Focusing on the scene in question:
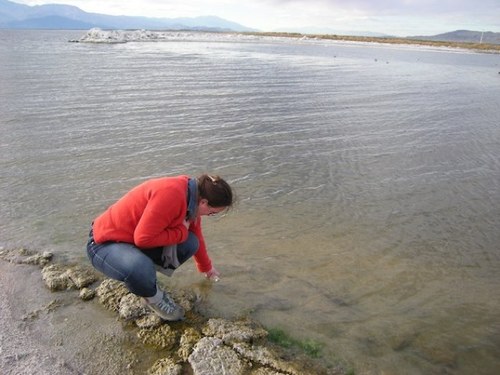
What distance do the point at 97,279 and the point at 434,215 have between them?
5.63 metres

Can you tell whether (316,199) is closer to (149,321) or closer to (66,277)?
(149,321)

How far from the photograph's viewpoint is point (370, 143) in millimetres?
10969

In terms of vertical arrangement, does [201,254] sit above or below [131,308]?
above

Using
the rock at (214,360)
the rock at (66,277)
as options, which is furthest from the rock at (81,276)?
the rock at (214,360)

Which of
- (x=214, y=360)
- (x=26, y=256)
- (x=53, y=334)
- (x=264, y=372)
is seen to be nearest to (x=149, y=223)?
(x=214, y=360)

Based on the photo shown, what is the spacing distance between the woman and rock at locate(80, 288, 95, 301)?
0.82 m

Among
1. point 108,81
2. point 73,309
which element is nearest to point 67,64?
point 108,81

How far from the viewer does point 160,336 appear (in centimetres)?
393

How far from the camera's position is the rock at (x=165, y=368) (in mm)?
3451

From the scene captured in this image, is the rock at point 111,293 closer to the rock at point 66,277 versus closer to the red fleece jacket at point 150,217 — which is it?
the rock at point 66,277

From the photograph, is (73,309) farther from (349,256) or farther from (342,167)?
(342,167)

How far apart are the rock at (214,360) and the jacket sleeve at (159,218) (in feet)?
3.45

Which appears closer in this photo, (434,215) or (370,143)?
(434,215)

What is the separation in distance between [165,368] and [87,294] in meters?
1.50
